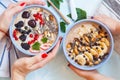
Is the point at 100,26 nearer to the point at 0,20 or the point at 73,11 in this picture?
the point at 73,11

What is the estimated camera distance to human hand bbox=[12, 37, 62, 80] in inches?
34.7

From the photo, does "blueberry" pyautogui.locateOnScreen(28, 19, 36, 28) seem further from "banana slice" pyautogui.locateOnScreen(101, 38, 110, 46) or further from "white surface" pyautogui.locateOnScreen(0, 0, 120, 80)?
"banana slice" pyautogui.locateOnScreen(101, 38, 110, 46)

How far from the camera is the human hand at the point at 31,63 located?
881 mm

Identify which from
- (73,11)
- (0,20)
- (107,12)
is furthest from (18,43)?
(107,12)

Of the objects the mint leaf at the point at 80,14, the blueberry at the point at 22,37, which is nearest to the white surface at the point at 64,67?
the mint leaf at the point at 80,14

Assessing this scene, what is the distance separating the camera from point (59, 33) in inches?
35.6

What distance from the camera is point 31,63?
34.9 inches

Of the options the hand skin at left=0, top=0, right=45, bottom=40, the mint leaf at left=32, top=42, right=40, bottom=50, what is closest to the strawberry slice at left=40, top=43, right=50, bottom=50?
the mint leaf at left=32, top=42, right=40, bottom=50

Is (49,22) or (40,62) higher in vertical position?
(49,22)

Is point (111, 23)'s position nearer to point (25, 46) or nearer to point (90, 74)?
point (90, 74)

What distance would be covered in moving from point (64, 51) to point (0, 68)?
9.1 inches

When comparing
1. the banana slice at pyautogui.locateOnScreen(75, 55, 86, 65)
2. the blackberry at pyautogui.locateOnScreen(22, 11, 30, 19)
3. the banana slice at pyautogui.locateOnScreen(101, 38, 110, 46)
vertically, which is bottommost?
the banana slice at pyautogui.locateOnScreen(75, 55, 86, 65)

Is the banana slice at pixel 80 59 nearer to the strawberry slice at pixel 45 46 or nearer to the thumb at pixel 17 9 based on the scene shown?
the strawberry slice at pixel 45 46

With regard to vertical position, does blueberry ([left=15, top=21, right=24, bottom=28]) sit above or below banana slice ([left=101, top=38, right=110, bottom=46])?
below
